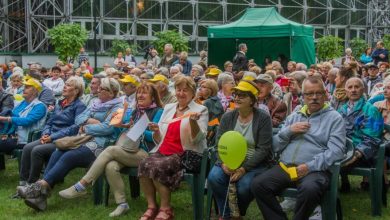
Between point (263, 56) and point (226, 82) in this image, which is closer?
point (226, 82)

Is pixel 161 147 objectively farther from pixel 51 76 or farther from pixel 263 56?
pixel 263 56

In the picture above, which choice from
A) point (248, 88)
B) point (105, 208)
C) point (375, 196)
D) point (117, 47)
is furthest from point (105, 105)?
point (117, 47)

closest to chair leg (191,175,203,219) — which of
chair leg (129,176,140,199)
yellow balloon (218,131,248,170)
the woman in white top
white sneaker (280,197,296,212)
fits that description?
yellow balloon (218,131,248,170)

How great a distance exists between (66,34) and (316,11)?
17.0 meters

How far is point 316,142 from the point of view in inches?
211

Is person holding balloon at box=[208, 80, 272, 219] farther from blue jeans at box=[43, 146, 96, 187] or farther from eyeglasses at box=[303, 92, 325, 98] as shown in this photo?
blue jeans at box=[43, 146, 96, 187]

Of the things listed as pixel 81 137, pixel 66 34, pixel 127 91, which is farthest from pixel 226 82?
pixel 66 34

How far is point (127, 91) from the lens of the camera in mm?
8195

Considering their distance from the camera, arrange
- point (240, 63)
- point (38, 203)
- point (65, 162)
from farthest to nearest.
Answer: point (240, 63), point (65, 162), point (38, 203)

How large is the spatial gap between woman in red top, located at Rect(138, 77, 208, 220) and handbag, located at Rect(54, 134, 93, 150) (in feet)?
3.57

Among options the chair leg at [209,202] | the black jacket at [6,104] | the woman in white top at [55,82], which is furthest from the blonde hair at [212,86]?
the woman in white top at [55,82]

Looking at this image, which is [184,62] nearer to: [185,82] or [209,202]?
[185,82]

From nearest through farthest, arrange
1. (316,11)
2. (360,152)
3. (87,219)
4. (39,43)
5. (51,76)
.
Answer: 1. (360,152)
2. (87,219)
3. (51,76)
4. (39,43)
5. (316,11)

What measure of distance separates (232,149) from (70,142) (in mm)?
2366
